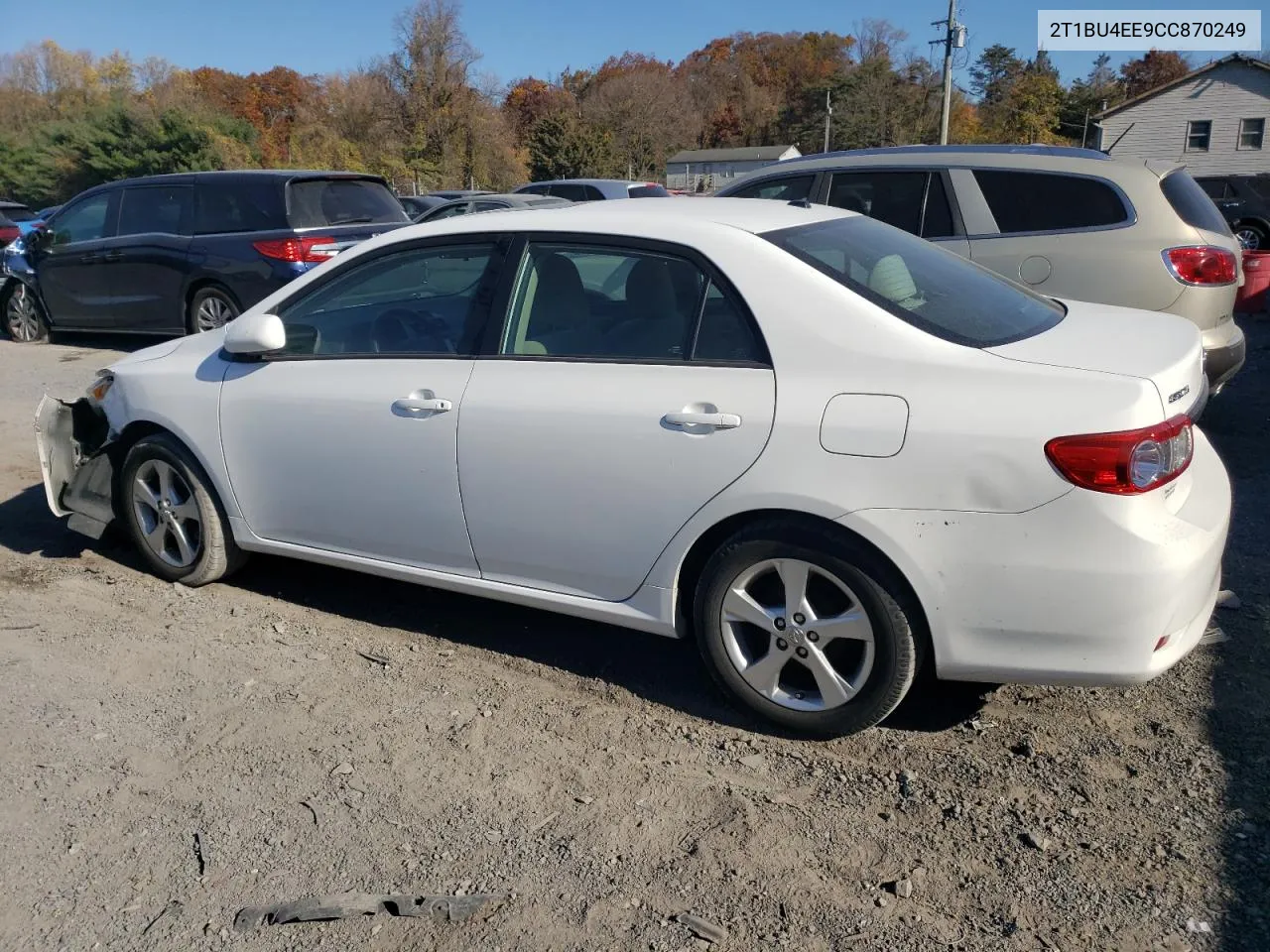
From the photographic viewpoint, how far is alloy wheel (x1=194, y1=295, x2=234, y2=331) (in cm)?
1012

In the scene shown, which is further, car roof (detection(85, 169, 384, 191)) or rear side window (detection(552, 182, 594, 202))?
rear side window (detection(552, 182, 594, 202))

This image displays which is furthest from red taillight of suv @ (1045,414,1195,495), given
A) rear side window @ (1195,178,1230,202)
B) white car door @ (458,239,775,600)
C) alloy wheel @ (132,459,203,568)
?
rear side window @ (1195,178,1230,202)

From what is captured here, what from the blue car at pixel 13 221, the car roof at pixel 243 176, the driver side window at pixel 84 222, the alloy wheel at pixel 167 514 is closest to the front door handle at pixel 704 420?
the alloy wheel at pixel 167 514

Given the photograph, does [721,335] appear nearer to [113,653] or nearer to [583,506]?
[583,506]

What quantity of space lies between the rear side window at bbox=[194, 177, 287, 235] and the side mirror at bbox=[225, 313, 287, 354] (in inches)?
241

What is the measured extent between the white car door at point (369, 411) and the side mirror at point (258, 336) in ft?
0.36

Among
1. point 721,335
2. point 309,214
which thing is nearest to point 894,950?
point 721,335

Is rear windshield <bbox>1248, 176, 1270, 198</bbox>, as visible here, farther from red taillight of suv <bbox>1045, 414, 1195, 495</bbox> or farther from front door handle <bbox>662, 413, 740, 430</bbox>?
front door handle <bbox>662, 413, 740, 430</bbox>

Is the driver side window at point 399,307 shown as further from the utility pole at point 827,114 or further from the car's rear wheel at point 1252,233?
the utility pole at point 827,114

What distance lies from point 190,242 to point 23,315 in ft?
10.1

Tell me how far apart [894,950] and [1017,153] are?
5.59m

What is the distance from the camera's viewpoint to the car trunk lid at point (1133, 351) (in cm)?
302

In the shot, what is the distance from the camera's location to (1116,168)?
6.46 m

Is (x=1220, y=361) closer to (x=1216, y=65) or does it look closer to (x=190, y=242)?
(x=190, y=242)
